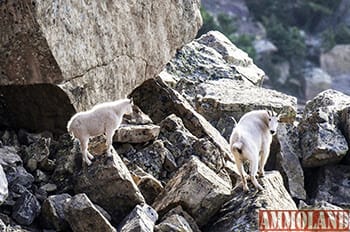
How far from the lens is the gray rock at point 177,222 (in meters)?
8.28

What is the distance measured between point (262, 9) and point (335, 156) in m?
39.0

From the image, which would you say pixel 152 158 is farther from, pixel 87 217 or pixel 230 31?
pixel 230 31

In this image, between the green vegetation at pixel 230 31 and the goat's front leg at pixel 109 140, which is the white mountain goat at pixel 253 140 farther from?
the green vegetation at pixel 230 31

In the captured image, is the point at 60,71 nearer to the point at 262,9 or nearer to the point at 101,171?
the point at 101,171

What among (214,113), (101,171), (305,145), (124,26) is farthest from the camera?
(214,113)

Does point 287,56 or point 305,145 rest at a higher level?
point 305,145

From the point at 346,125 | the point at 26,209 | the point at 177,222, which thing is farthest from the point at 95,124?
the point at 346,125

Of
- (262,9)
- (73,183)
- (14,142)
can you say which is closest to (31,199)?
(73,183)

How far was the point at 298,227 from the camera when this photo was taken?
9047mm

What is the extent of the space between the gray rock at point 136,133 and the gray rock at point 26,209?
1.79 metres

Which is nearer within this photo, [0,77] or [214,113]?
[0,77]

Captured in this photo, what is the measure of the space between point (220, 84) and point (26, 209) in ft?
19.6

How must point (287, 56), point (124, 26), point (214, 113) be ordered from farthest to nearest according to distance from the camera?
point (287, 56) → point (214, 113) → point (124, 26)

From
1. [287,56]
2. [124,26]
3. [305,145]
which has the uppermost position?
[124,26]
